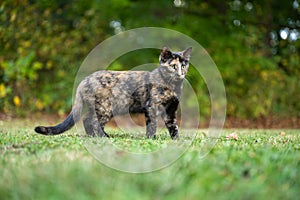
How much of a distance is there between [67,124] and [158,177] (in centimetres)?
239

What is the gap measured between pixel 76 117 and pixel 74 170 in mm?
2337

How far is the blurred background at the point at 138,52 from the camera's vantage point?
1023cm

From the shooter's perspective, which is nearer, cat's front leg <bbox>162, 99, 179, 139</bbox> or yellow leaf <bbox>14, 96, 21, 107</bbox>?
cat's front leg <bbox>162, 99, 179, 139</bbox>

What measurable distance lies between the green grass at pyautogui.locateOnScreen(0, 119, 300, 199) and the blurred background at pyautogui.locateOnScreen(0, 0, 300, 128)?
263 inches

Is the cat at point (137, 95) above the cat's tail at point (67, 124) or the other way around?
above

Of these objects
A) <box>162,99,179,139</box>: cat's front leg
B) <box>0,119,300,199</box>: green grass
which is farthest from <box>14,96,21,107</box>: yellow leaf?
<box>0,119,300,199</box>: green grass

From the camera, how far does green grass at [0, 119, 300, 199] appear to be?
7.64 feet

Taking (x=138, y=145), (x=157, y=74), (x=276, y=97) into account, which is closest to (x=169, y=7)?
(x=276, y=97)

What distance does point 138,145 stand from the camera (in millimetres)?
3924

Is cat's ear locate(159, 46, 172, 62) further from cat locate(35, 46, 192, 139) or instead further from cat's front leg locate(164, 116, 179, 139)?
cat's front leg locate(164, 116, 179, 139)

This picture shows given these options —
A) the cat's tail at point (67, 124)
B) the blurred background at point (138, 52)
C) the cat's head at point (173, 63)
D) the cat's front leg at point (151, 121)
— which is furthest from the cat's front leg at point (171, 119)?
the blurred background at point (138, 52)

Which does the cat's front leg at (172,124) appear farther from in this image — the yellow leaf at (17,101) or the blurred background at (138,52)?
the yellow leaf at (17,101)

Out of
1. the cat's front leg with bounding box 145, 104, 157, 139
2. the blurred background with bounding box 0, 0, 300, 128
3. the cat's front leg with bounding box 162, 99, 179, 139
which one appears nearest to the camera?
the cat's front leg with bounding box 145, 104, 157, 139

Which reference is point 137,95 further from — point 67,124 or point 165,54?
point 67,124
